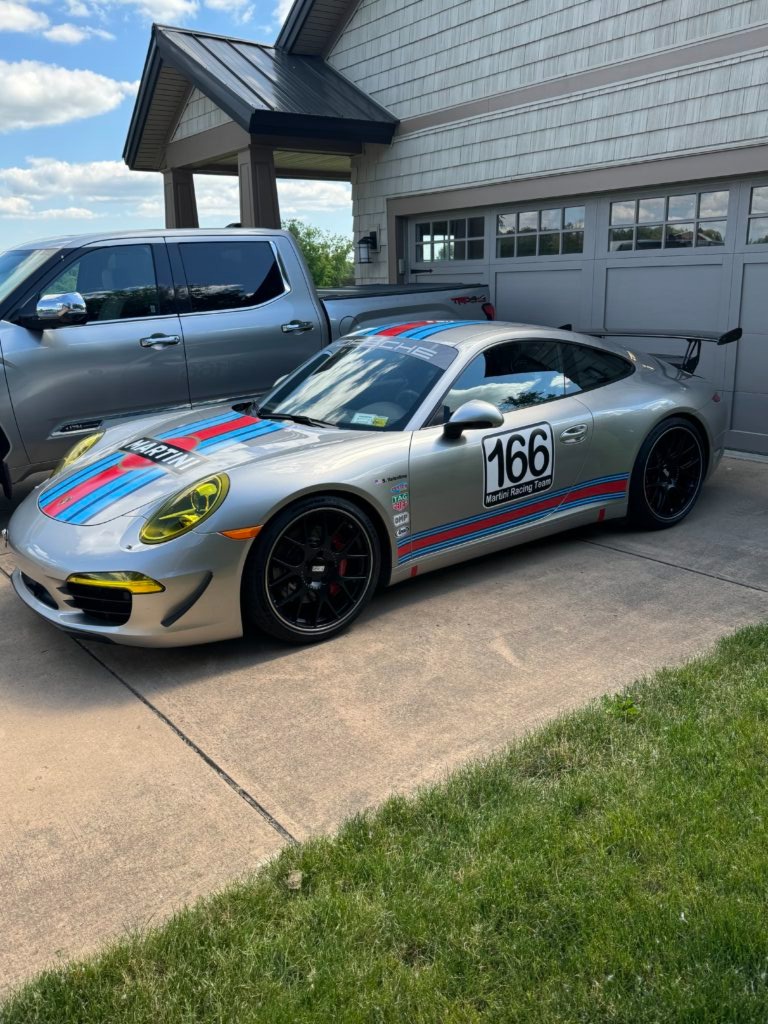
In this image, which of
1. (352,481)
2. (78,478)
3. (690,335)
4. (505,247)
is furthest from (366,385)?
(505,247)

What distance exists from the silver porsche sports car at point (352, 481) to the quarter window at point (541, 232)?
12.0ft

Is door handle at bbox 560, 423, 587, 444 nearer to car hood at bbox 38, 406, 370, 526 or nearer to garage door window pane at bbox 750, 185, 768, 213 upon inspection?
car hood at bbox 38, 406, 370, 526

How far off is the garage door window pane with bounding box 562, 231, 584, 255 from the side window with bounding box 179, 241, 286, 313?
3567 mm

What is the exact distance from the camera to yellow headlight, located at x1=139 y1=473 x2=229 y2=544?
3.87 meters

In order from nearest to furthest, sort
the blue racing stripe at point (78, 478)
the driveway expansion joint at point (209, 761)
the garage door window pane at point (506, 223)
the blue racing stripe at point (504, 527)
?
1. the driveway expansion joint at point (209, 761)
2. the blue racing stripe at point (78, 478)
3. the blue racing stripe at point (504, 527)
4. the garage door window pane at point (506, 223)

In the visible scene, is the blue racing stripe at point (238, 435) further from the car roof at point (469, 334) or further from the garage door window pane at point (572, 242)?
the garage door window pane at point (572, 242)

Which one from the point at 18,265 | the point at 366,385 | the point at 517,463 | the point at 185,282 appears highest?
the point at 18,265

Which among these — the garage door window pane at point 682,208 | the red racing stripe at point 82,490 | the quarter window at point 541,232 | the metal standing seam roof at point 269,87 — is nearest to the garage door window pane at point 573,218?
the quarter window at point 541,232

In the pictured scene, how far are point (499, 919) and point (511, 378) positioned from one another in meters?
3.35

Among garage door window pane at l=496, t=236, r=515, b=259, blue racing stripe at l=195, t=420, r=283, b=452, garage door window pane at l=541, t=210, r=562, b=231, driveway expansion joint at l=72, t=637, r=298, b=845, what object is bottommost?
driveway expansion joint at l=72, t=637, r=298, b=845

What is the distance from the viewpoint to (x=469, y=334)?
17.1 feet

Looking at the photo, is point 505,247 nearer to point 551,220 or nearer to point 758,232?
point 551,220

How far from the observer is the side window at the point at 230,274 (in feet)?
21.8

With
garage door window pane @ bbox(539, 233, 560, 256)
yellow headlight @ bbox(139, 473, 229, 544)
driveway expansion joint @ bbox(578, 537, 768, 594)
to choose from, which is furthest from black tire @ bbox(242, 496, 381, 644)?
garage door window pane @ bbox(539, 233, 560, 256)
